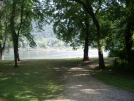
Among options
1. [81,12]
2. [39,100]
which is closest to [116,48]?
[81,12]

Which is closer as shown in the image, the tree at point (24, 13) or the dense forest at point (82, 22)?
the dense forest at point (82, 22)

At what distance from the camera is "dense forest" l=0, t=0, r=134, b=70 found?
16938mm

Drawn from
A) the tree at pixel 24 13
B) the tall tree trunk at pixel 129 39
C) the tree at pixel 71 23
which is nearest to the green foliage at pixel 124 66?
the tall tree trunk at pixel 129 39

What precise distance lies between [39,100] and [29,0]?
15822mm

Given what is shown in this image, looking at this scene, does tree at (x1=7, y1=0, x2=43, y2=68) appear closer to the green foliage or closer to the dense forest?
the dense forest

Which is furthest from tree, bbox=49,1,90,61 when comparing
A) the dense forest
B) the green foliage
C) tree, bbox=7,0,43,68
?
the green foliage

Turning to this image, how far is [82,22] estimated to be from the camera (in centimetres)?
2725

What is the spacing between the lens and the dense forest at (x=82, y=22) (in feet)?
55.6

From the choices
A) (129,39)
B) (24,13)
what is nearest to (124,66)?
(129,39)

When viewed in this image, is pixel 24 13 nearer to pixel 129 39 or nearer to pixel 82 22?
pixel 82 22

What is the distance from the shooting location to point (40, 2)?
23078 millimetres

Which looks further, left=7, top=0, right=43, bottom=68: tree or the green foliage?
left=7, top=0, right=43, bottom=68: tree

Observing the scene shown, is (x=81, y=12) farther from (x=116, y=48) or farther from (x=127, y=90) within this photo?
(x=127, y=90)

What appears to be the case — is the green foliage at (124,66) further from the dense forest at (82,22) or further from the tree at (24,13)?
the tree at (24,13)
